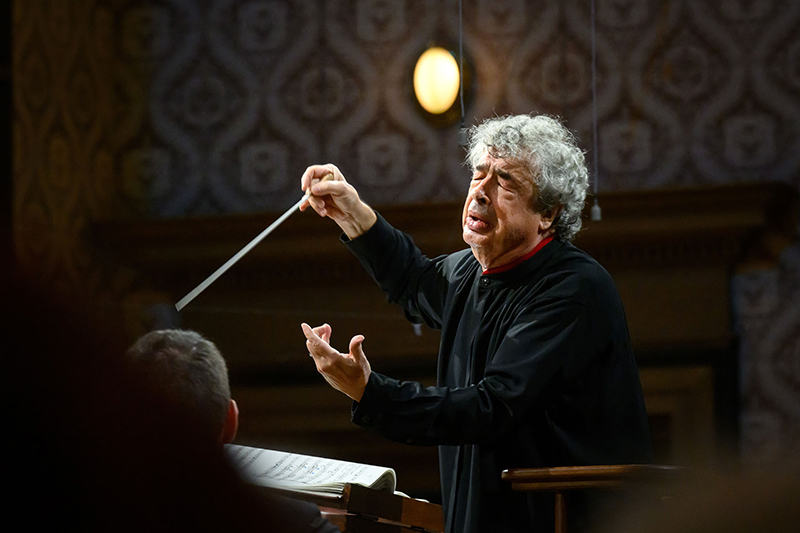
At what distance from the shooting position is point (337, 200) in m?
1.92

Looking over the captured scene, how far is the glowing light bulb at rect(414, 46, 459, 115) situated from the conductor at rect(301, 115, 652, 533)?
126cm

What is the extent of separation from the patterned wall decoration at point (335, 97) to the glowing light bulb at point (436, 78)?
0.47 feet

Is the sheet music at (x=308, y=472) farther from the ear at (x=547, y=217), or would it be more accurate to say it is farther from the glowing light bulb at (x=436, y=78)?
the glowing light bulb at (x=436, y=78)

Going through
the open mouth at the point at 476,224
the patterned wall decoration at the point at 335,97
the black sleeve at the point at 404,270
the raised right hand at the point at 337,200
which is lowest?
the black sleeve at the point at 404,270

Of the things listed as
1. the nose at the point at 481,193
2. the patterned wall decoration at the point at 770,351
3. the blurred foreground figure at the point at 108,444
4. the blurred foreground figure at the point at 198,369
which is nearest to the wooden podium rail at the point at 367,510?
the blurred foreground figure at the point at 198,369

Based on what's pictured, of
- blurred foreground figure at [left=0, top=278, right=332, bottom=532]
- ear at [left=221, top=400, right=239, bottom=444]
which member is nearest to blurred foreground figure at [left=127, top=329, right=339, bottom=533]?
ear at [left=221, top=400, right=239, bottom=444]

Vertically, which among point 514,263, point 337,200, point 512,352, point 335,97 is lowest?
point 512,352

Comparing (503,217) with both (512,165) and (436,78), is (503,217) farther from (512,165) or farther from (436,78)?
(436,78)

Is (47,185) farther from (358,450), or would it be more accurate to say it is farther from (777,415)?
(777,415)

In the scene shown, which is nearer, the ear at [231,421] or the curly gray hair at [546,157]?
the ear at [231,421]

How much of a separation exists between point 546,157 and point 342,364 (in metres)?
0.59

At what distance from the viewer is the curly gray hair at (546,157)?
5.78ft

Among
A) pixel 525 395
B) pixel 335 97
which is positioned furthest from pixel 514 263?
pixel 335 97

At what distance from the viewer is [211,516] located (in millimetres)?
264
